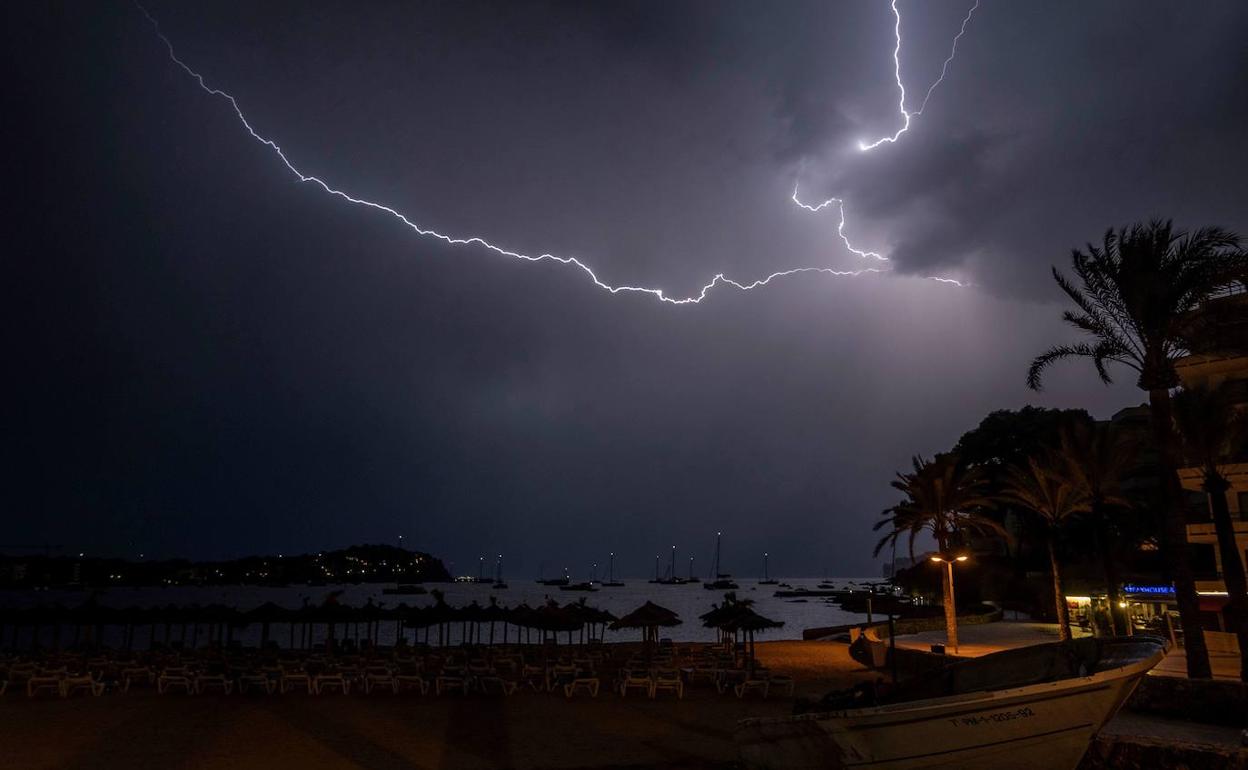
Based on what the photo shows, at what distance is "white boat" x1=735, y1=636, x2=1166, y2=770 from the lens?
9516mm

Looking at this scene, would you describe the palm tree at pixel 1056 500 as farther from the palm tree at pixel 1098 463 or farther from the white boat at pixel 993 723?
the white boat at pixel 993 723

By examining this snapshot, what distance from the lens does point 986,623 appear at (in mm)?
36000

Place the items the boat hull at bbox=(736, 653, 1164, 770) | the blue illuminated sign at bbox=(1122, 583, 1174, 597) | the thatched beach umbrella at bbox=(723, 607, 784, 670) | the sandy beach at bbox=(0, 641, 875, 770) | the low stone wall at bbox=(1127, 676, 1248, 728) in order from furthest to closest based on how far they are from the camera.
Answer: the blue illuminated sign at bbox=(1122, 583, 1174, 597), the thatched beach umbrella at bbox=(723, 607, 784, 670), the low stone wall at bbox=(1127, 676, 1248, 728), the sandy beach at bbox=(0, 641, 875, 770), the boat hull at bbox=(736, 653, 1164, 770)

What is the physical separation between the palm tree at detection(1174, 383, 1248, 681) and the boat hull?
19.7 feet

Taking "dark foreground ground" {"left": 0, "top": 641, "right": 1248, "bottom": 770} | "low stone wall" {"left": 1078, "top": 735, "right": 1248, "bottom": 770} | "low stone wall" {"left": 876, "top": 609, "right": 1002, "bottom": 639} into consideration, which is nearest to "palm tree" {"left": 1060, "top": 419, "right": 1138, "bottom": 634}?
"dark foreground ground" {"left": 0, "top": 641, "right": 1248, "bottom": 770}

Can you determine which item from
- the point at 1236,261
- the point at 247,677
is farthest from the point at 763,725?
the point at 247,677

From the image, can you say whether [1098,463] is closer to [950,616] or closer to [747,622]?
[950,616]

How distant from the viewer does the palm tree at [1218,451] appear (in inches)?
555

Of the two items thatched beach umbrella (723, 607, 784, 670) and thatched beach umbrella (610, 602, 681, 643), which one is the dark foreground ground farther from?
thatched beach umbrella (610, 602, 681, 643)

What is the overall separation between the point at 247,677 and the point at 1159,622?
93.3ft

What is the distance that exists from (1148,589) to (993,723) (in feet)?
76.8

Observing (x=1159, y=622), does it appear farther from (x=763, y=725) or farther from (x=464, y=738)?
(x=464, y=738)

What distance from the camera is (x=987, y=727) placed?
960 centimetres

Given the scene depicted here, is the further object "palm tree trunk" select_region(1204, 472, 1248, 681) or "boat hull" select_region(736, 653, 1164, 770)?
"palm tree trunk" select_region(1204, 472, 1248, 681)
